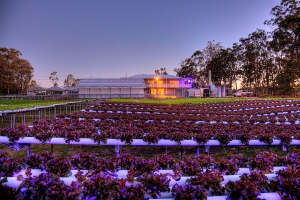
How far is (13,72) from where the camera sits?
216 feet

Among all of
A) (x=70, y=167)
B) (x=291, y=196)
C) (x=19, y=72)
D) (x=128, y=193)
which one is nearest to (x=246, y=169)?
(x=291, y=196)

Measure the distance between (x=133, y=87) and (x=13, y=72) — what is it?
3485 cm

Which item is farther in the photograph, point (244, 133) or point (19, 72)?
point (19, 72)

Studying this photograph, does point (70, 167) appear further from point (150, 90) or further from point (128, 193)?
point (150, 90)

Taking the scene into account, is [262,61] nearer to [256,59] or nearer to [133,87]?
[256,59]

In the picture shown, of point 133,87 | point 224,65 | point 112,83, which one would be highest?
point 224,65

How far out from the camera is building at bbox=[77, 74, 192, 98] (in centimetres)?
5344

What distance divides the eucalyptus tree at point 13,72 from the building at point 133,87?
21697 millimetres

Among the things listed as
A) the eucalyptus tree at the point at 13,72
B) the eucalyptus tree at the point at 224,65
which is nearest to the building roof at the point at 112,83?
the eucalyptus tree at the point at 13,72

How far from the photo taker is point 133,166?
431 centimetres

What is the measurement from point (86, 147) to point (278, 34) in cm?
5613

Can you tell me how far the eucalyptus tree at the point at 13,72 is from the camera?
208 ft

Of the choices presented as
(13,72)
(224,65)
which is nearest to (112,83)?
(13,72)

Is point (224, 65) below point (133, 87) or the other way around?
the other way around
